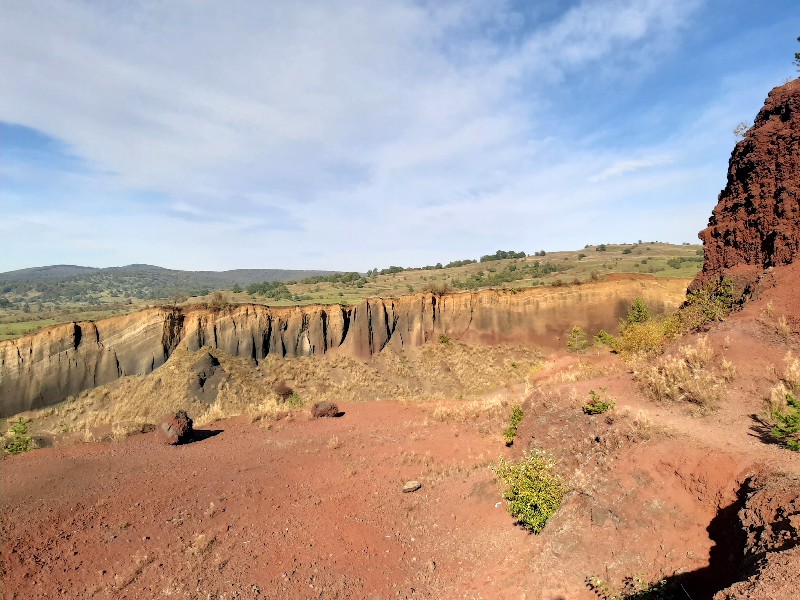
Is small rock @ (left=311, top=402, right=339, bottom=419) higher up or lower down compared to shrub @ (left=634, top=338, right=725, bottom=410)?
lower down

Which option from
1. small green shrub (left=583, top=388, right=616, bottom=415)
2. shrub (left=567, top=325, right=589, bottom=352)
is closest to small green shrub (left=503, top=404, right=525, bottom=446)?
small green shrub (left=583, top=388, right=616, bottom=415)

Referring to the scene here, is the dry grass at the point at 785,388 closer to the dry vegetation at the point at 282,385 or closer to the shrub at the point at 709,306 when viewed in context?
the shrub at the point at 709,306

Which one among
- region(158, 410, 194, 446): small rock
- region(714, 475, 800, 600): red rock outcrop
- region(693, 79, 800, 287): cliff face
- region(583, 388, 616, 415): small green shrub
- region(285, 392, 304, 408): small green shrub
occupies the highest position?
region(693, 79, 800, 287): cliff face

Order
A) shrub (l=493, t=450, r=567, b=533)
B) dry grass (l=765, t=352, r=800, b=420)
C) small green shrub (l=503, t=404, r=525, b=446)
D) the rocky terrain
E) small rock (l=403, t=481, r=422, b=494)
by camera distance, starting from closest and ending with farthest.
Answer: the rocky terrain → shrub (l=493, t=450, r=567, b=533) → dry grass (l=765, t=352, r=800, b=420) → small rock (l=403, t=481, r=422, b=494) → small green shrub (l=503, t=404, r=525, b=446)

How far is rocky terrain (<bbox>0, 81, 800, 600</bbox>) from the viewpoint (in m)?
6.29

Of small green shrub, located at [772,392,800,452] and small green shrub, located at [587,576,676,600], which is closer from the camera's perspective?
small green shrub, located at [587,576,676,600]

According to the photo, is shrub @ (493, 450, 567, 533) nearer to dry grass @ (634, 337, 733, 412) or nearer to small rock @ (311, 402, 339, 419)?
dry grass @ (634, 337, 733, 412)

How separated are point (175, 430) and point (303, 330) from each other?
15495mm

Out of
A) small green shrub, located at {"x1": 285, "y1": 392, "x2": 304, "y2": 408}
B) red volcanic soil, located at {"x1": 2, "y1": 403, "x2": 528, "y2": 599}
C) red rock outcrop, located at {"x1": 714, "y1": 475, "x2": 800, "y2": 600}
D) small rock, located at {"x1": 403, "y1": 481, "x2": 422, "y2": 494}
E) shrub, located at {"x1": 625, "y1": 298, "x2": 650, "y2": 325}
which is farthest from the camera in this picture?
shrub, located at {"x1": 625, "y1": 298, "x2": 650, "y2": 325}

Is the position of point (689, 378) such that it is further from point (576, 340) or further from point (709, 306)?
point (576, 340)

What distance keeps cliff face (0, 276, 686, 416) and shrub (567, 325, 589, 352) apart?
1.41 m

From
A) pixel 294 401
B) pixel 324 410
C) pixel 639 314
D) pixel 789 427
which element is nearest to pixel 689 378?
pixel 789 427

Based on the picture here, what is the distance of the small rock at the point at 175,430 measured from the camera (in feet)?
50.2

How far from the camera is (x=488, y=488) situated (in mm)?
10016
